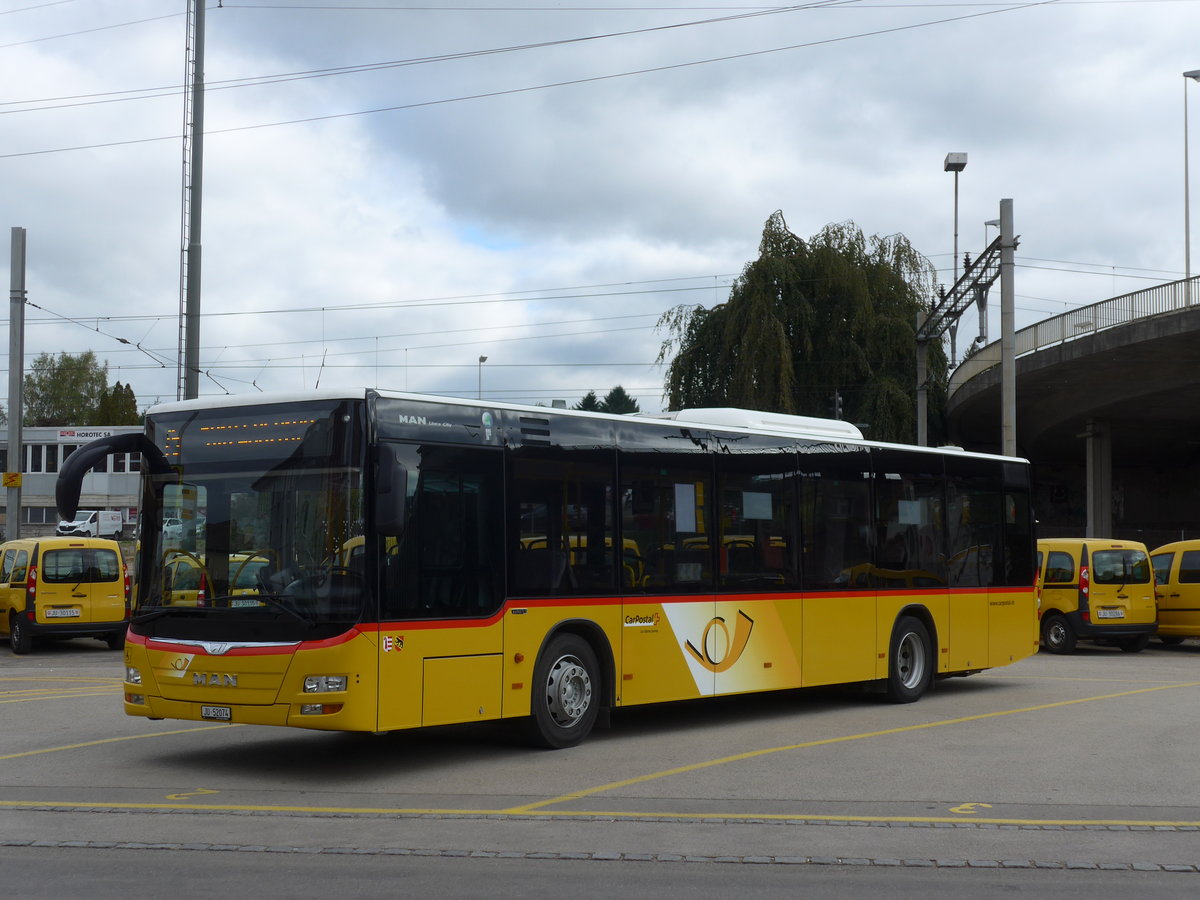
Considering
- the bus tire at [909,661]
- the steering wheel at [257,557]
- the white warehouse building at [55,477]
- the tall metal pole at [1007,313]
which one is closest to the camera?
the steering wheel at [257,557]

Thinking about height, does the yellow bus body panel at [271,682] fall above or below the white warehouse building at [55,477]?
below

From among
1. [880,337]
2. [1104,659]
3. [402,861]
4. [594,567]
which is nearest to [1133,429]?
[880,337]

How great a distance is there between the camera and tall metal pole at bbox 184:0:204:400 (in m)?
23.8

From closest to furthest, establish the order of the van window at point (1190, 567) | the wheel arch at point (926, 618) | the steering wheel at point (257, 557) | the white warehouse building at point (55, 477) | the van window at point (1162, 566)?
the steering wheel at point (257, 557)
the wheel arch at point (926, 618)
the van window at point (1190, 567)
the van window at point (1162, 566)
the white warehouse building at point (55, 477)

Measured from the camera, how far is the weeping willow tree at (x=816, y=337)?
147ft

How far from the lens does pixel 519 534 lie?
11.2 m

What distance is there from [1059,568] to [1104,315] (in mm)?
15637

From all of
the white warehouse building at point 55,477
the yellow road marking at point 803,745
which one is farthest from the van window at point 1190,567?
the white warehouse building at point 55,477

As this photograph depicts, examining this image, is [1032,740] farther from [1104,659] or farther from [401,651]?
[1104,659]

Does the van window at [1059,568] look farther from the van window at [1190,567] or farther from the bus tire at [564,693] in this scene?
the bus tire at [564,693]

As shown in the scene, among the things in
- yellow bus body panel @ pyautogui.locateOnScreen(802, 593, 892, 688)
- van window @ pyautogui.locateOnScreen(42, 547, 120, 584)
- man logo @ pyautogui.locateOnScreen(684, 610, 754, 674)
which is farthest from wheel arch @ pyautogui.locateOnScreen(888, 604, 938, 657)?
van window @ pyautogui.locateOnScreen(42, 547, 120, 584)

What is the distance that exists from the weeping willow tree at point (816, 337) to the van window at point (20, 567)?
25.8 m

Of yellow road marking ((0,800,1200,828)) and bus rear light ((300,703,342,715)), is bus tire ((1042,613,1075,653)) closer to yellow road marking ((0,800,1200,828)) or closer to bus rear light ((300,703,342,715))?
yellow road marking ((0,800,1200,828))

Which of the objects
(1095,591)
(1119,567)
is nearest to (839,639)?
(1095,591)
